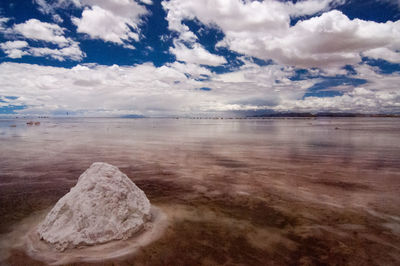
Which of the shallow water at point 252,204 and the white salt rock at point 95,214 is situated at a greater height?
the white salt rock at point 95,214

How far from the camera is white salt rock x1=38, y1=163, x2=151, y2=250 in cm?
515

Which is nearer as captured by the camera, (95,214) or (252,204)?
(95,214)

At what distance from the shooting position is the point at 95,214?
541 cm

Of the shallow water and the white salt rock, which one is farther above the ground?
the white salt rock

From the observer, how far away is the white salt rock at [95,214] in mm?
5148

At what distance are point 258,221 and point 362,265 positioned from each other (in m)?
2.37

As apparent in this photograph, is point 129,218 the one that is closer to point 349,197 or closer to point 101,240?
point 101,240

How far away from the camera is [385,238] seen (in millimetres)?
5320

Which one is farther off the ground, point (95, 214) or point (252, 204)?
point (95, 214)

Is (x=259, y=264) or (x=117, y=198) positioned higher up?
(x=117, y=198)

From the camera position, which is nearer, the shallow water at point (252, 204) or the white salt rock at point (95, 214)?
the shallow water at point (252, 204)

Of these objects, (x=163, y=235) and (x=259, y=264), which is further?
(x=163, y=235)

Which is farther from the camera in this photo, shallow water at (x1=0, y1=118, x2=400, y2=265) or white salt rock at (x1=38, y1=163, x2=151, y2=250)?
white salt rock at (x1=38, y1=163, x2=151, y2=250)

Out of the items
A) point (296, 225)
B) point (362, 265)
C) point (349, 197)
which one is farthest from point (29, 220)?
point (349, 197)
